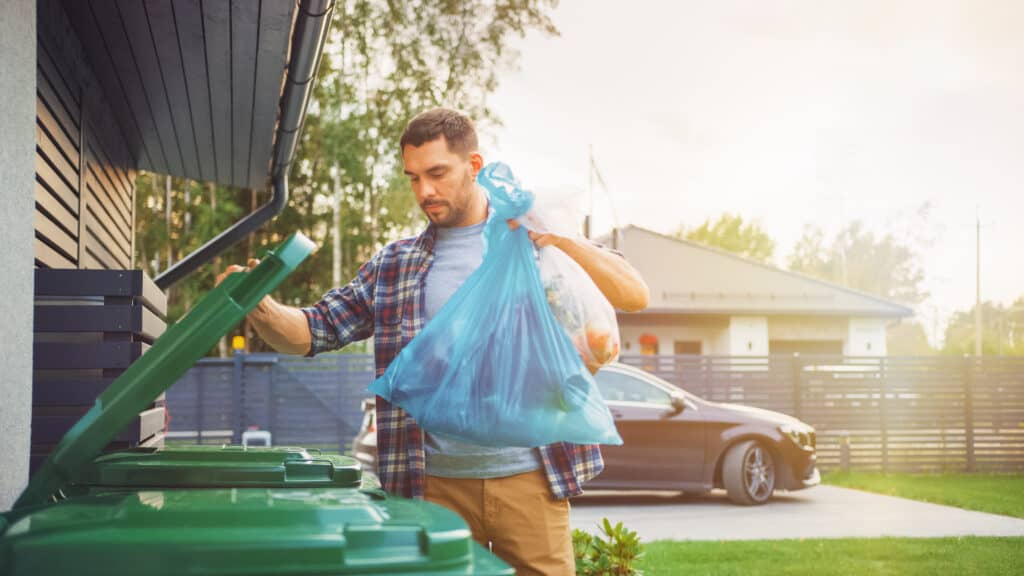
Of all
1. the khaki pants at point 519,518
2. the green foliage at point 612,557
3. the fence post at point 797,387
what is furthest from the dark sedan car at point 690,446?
the khaki pants at point 519,518

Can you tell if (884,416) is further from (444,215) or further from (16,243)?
(16,243)

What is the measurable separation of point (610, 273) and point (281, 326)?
0.91 metres

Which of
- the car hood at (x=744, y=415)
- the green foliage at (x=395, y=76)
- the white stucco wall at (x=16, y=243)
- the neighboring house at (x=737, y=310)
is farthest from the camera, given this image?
the neighboring house at (x=737, y=310)

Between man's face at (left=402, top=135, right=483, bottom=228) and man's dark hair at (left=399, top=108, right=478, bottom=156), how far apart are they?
0.01 metres

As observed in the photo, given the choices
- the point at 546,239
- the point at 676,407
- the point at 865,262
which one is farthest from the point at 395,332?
the point at 865,262

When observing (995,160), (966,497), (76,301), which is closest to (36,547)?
(76,301)

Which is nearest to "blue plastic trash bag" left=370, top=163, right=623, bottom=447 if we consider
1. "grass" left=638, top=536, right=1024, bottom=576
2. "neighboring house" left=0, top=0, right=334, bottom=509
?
"neighboring house" left=0, top=0, right=334, bottom=509

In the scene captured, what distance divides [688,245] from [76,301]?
23.6m

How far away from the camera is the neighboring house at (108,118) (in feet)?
9.55

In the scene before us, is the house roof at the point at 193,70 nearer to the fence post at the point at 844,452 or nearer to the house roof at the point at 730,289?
the fence post at the point at 844,452

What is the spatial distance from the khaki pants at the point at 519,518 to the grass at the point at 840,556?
372 cm

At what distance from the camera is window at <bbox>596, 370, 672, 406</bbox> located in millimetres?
9820

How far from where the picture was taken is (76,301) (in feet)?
12.0

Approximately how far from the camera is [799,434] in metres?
10.1
